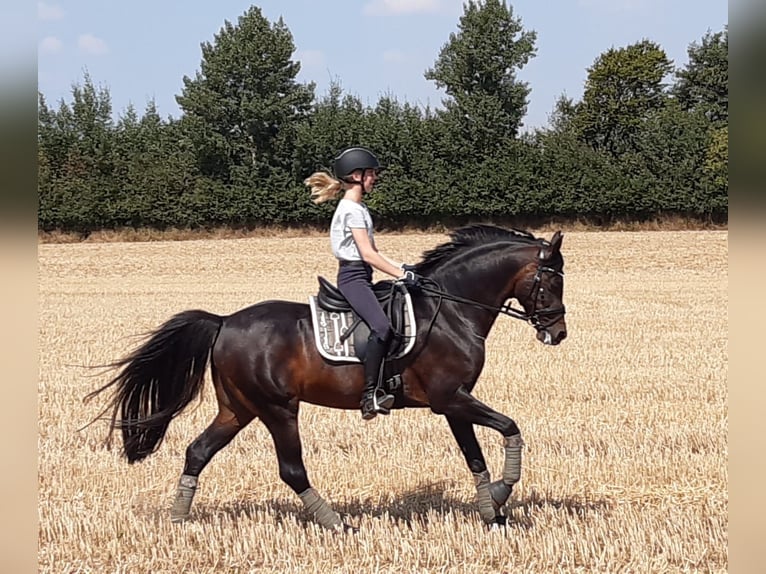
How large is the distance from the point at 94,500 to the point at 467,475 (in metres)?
3.09

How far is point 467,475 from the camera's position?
24.7 feet

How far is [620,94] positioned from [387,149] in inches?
936

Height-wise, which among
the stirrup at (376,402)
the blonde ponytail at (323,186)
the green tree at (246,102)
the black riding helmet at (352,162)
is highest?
the green tree at (246,102)

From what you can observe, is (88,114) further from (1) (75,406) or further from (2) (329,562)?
(2) (329,562)

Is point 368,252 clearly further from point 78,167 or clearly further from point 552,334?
point 78,167

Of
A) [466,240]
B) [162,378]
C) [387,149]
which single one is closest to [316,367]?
[162,378]

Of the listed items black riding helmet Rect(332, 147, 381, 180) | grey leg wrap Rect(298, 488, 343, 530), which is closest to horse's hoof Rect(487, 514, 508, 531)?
grey leg wrap Rect(298, 488, 343, 530)

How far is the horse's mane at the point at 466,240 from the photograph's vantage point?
21.8 feet

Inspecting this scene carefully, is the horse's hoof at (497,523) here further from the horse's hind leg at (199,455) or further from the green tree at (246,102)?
the green tree at (246,102)

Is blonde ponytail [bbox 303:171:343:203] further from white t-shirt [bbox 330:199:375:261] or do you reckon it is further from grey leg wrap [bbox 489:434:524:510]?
grey leg wrap [bbox 489:434:524:510]

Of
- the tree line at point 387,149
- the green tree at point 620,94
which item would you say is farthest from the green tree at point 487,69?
the green tree at point 620,94

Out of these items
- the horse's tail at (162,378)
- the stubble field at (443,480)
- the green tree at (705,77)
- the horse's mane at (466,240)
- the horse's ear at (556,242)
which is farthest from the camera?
the green tree at (705,77)

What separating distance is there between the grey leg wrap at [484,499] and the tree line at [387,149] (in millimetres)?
38186
